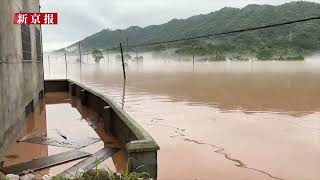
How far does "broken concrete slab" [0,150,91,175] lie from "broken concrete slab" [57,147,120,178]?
28 cm

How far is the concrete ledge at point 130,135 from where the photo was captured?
6.40m

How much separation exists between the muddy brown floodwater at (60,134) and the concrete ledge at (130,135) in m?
0.35

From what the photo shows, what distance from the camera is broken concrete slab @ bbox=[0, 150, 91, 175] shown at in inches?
311

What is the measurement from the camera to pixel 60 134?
11.9m

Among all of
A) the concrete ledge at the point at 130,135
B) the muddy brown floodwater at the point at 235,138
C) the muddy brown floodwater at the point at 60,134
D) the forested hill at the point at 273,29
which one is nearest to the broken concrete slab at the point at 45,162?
the muddy brown floodwater at the point at 60,134

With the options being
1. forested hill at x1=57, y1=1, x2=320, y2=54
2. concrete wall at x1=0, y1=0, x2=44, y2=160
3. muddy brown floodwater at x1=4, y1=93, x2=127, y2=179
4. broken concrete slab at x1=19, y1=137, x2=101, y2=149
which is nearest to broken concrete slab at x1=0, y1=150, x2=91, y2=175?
muddy brown floodwater at x1=4, y1=93, x2=127, y2=179

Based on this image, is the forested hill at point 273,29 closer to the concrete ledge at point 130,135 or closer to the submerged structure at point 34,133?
the concrete ledge at point 130,135

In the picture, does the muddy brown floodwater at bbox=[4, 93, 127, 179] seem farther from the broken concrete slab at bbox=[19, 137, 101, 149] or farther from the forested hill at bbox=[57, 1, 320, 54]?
the forested hill at bbox=[57, 1, 320, 54]

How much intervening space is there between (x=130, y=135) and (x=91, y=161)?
45.6 inches

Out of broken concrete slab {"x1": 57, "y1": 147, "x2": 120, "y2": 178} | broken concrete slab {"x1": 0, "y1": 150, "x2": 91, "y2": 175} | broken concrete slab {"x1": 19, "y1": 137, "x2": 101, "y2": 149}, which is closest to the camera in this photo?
broken concrete slab {"x1": 57, "y1": 147, "x2": 120, "y2": 178}

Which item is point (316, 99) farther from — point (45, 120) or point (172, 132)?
point (45, 120)

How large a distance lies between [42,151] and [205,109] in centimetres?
885

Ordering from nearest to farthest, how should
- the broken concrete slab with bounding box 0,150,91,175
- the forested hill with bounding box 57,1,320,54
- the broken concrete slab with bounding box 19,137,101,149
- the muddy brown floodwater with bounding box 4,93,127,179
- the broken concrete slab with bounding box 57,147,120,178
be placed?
the broken concrete slab with bounding box 57,147,120,178 < the broken concrete slab with bounding box 0,150,91,175 < the muddy brown floodwater with bounding box 4,93,127,179 < the broken concrete slab with bounding box 19,137,101,149 < the forested hill with bounding box 57,1,320,54

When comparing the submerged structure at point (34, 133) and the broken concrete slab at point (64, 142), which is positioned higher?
the submerged structure at point (34, 133)
